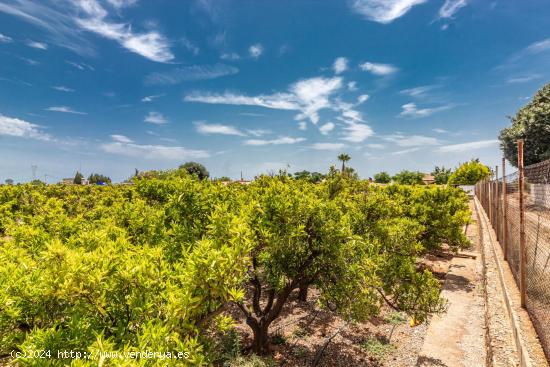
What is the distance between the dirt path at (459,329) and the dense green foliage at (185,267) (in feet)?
Result: 3.30

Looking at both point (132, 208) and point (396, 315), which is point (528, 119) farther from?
point (132, 208)

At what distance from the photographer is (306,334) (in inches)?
380

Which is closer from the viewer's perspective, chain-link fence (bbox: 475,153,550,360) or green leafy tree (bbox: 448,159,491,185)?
chain-link fence (bbox: 475,153,550,360)

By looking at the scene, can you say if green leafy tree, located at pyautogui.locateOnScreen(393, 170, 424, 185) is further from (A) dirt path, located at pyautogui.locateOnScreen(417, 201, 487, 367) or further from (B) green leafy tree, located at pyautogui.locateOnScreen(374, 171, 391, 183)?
(A) dirt path, located at pyautogui.locateOnScreen(417, 201, 487, 367)

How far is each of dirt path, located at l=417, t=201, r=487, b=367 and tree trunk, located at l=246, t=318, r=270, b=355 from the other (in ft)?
13.0

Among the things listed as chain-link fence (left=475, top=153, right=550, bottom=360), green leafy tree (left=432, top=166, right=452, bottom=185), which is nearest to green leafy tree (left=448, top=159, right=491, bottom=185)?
green leafy tree (left=432, top=166, right=452, bottom=185)

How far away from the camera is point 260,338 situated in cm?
820

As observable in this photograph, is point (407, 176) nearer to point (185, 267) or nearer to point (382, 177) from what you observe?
point (382, 177)

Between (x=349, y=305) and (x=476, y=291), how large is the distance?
864cm

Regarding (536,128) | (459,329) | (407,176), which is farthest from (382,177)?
(459,329)

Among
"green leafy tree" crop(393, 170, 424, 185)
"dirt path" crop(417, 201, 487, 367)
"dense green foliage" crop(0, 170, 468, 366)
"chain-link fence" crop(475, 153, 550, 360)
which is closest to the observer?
"dense green foliage" crop(0, 170, 468, 366)

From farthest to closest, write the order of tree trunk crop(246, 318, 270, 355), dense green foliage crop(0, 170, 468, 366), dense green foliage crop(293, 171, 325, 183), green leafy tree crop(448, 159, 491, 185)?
1. green leafy tree crop(448, 159, 491, 185)
2. dense green foliage crop(293, 171, 325, 183)
3. tree trunk crop(246, 318, 270, 355)
4. dense green foliage crop(0, 170, 468, 366)

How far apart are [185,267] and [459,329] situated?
8942mm

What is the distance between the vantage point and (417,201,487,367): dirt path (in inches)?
284
